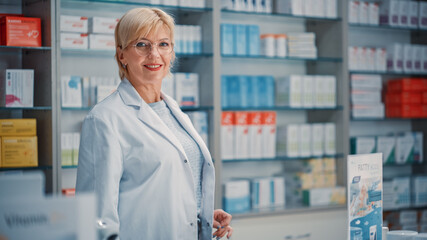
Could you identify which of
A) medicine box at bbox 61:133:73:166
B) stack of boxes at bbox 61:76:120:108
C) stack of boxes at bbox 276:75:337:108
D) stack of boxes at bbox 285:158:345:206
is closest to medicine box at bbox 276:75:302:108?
stack of boxes at bbox 276:75:337:108

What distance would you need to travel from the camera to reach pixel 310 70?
5102 mm

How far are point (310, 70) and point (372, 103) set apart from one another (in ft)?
2.15

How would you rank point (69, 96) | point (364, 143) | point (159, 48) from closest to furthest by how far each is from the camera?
point (159, 48) → point (69, 96) → point (364, 143)

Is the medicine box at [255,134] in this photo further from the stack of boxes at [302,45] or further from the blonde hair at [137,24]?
the blonde hair at [137,24]

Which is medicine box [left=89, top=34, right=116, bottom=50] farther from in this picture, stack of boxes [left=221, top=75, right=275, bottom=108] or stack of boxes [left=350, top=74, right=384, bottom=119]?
stack of boxes [left=350, top=74, right=384, bottom=119]

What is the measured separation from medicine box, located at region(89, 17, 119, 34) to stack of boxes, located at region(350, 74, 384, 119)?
2.26 m

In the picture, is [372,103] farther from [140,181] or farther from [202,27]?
[140,181]

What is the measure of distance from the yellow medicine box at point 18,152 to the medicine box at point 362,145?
2.83 meters

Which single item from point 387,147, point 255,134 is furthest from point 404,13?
point 255,134

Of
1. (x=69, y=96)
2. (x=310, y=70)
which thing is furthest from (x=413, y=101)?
(x=69, y=96)

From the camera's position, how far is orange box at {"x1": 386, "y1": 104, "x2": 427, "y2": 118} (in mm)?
5066

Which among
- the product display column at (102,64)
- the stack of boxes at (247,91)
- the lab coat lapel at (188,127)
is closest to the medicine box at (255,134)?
the stack of boxes at (247,91)

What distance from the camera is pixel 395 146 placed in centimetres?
512

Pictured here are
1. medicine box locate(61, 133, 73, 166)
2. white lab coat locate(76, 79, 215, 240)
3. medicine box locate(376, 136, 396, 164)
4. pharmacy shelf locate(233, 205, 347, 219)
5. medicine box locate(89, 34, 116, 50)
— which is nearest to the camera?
white lab coat locate(76, 79, 215, 240)
